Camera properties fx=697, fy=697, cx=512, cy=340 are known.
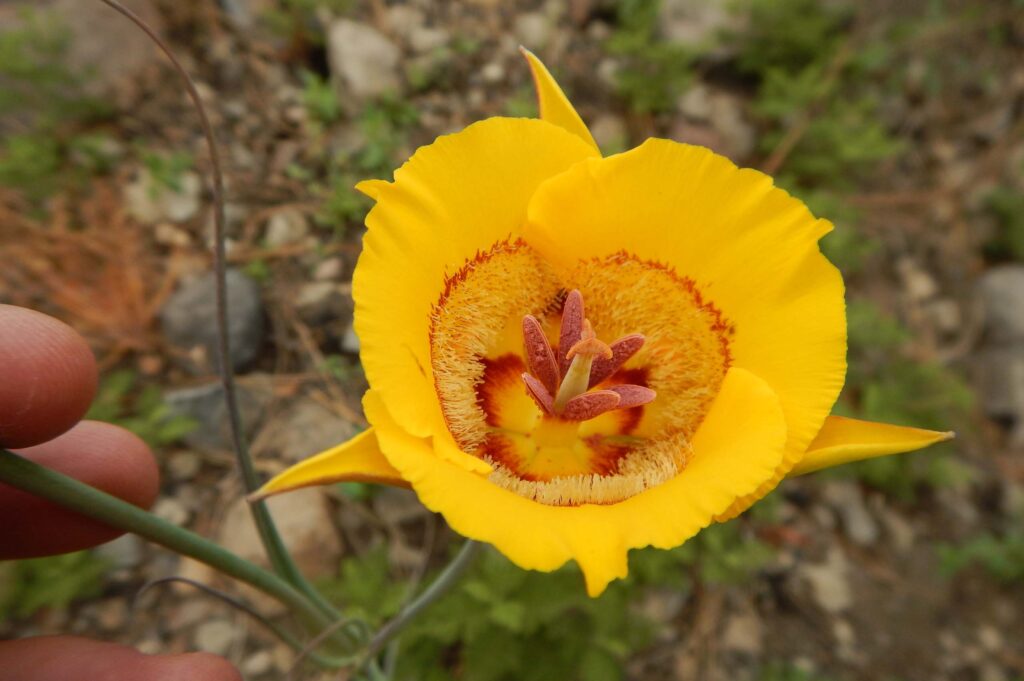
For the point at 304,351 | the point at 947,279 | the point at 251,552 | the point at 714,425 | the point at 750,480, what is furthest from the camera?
the point at 947,279

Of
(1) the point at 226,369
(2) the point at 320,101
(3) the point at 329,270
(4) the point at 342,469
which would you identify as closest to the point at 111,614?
(3) the point at 329,270

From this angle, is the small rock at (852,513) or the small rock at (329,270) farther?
the small rock at (852,513)

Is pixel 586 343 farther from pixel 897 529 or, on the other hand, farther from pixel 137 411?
pixel 897 529

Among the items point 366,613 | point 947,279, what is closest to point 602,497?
point 366,613

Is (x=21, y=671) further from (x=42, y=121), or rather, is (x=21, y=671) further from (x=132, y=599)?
(x=42, y=121)

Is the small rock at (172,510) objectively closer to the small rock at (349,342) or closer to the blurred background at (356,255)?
the blurred background at (356,255)

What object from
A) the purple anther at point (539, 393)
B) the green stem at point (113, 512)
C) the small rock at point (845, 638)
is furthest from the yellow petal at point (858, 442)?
the small rock at point (845, 638)

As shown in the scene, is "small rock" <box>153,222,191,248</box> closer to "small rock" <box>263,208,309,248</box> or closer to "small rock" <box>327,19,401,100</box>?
"small rock" <box>263,208,309,248</box>
